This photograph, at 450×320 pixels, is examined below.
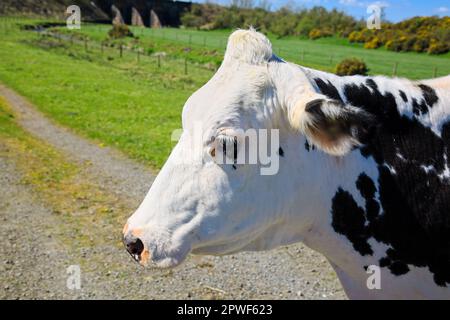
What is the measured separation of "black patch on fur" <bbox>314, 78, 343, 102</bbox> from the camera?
2.28m

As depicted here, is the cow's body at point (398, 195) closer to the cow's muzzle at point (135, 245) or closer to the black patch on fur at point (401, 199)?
the black patch on fur at point (401, 199)

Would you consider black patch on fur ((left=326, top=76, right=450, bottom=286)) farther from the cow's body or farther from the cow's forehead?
the cow's forehead

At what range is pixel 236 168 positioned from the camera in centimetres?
214

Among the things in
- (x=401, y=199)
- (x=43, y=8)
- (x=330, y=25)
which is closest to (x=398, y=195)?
(x=401, y=199)

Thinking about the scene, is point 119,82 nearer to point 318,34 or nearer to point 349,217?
point 349,217

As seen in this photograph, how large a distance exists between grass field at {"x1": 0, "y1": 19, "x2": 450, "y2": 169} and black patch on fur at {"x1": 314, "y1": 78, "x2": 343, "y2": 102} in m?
7.50

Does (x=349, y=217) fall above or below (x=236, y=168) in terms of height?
below

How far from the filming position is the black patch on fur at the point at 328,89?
2.28 metres

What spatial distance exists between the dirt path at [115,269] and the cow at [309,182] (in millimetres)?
2701

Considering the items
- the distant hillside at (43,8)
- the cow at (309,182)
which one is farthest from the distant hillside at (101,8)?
the cow at (309,182)

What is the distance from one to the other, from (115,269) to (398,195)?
392 cm

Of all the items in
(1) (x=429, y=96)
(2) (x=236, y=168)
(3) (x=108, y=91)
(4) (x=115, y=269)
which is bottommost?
(4) (x=115, y=269)
